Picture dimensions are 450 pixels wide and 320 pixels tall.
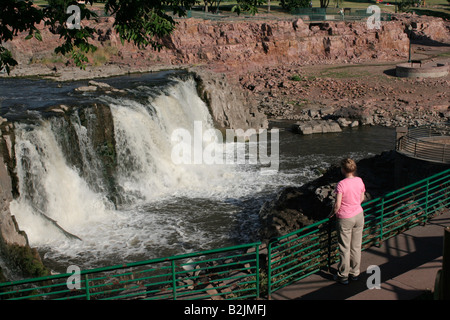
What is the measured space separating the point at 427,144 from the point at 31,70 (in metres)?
29.0

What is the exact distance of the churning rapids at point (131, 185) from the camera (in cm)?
1623

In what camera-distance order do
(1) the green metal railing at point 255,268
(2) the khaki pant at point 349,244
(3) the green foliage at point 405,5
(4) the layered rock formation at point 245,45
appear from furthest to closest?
(3) the green foliage at point 405,5 < (4) the layered rock formation at point 245,45 < (2) the khaki pant at point 349,244 < (1) the green metal railing at point 255,268

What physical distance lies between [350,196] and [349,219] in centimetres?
39

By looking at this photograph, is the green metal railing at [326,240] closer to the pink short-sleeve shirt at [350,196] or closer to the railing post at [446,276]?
the pink short-sleeve shirt at [350,196]

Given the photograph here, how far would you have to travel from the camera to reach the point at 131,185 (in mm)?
21234

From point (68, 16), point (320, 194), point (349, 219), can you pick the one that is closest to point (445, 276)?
point (349, 219)

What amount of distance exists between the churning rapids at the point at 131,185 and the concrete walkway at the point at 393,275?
7.44 metres

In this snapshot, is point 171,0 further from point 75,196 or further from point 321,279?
point 75,196

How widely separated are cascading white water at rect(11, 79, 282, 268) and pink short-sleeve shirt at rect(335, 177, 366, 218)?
894 cm

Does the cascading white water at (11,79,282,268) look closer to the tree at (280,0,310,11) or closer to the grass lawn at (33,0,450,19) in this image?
the tree at (280,0,310,11)

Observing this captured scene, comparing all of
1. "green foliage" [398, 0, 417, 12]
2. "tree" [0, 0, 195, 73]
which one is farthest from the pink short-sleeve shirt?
"green foliage" [398, 0, 417, 12]

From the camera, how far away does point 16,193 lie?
1686cm

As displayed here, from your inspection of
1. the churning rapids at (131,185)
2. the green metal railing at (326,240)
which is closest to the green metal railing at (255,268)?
the green metal railing at (326,240)

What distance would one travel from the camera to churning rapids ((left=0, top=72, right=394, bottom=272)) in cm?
1623
